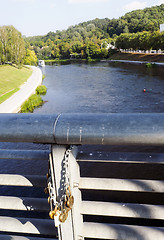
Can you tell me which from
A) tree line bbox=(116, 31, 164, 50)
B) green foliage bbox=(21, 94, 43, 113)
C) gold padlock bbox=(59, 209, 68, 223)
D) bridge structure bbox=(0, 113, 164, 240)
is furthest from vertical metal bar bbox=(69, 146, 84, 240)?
tree line bbox=(116, 31, 164, 50)

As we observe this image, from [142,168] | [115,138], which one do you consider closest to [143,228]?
[115,138]

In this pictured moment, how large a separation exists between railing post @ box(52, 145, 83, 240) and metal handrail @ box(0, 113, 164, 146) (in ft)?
0.44

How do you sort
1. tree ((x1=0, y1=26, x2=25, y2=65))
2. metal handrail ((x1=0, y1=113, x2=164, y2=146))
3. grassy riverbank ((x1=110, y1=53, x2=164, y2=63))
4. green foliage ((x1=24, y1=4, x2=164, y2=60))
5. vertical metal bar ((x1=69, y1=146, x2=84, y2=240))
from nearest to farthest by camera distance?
metal handrail ((x1=0, y1=113, x2=164, y2=146)), vertical metal bar ((x1=69, y1=146, x2=84, y2=240)), tree ((x1=0, y1=26, x2=25, y2=65)), grassy riverbank ((x1=110, y1=53, x2=164, y2=63)), green foliage ((x1=24, y1=4, x2=164, y2=60))

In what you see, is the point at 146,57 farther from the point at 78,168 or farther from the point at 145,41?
the point at 78,168

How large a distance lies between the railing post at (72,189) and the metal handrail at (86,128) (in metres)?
0.14

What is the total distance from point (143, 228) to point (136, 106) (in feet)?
64.8

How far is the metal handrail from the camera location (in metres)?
1.24

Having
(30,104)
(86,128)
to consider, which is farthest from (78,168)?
(30,104)

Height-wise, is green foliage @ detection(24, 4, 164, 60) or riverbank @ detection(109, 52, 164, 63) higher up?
green foliage @ detection(24, 4, 164, 60)

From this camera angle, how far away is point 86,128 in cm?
131

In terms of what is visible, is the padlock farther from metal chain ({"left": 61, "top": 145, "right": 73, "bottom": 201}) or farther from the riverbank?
the riverbank

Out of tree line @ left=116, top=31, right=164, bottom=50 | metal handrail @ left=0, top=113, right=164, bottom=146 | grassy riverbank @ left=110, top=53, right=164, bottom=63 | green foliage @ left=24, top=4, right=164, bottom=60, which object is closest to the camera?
metal handrail @ left=0, top=113, right=164, bottom=146

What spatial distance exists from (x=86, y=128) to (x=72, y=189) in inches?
19.7

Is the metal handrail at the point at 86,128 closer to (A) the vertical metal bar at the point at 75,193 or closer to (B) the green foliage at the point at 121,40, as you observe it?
(A) the vertical metal bar at the point at 75,193
